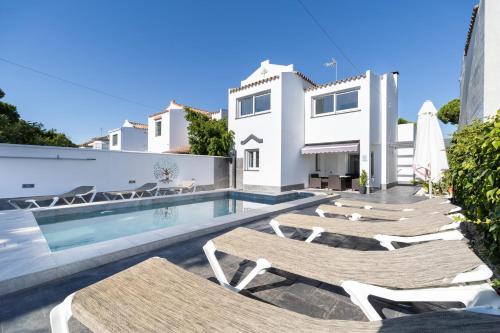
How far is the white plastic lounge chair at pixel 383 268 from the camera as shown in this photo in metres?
2.53

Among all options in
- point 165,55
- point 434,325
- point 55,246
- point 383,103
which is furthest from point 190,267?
point 165,55

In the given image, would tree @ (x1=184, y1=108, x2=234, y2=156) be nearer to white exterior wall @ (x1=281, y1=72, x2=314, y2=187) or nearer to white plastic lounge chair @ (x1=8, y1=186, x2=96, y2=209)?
white exterior wall @ (x1=281, y1=72, x2=314, y2=187)

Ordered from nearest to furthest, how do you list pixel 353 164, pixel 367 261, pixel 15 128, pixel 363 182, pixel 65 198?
pixel 367 261 < pixel 65 198 < pixel 363 182 < pixel 15 128 < pixel 353 164

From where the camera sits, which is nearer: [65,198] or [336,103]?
[65,198]

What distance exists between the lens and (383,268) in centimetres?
323

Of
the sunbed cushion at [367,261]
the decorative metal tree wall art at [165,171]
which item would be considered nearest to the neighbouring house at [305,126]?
the decorative metal tree wall art at [165,171]

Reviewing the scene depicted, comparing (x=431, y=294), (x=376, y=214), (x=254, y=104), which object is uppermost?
(x=254, y=104)

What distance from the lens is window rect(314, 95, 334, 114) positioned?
22.5 m

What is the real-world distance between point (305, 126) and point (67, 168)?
1962 cm

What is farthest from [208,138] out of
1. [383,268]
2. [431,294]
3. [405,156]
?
[431,294]

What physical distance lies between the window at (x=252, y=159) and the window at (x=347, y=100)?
28.4 ft

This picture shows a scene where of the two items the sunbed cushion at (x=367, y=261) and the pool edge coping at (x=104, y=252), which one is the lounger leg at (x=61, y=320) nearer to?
the sunbed cushion at (x=367, y=261)

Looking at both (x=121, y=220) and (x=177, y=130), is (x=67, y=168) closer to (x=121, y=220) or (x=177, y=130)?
(x=121, y=220)

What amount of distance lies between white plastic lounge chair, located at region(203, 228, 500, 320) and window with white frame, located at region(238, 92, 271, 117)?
1945cm
